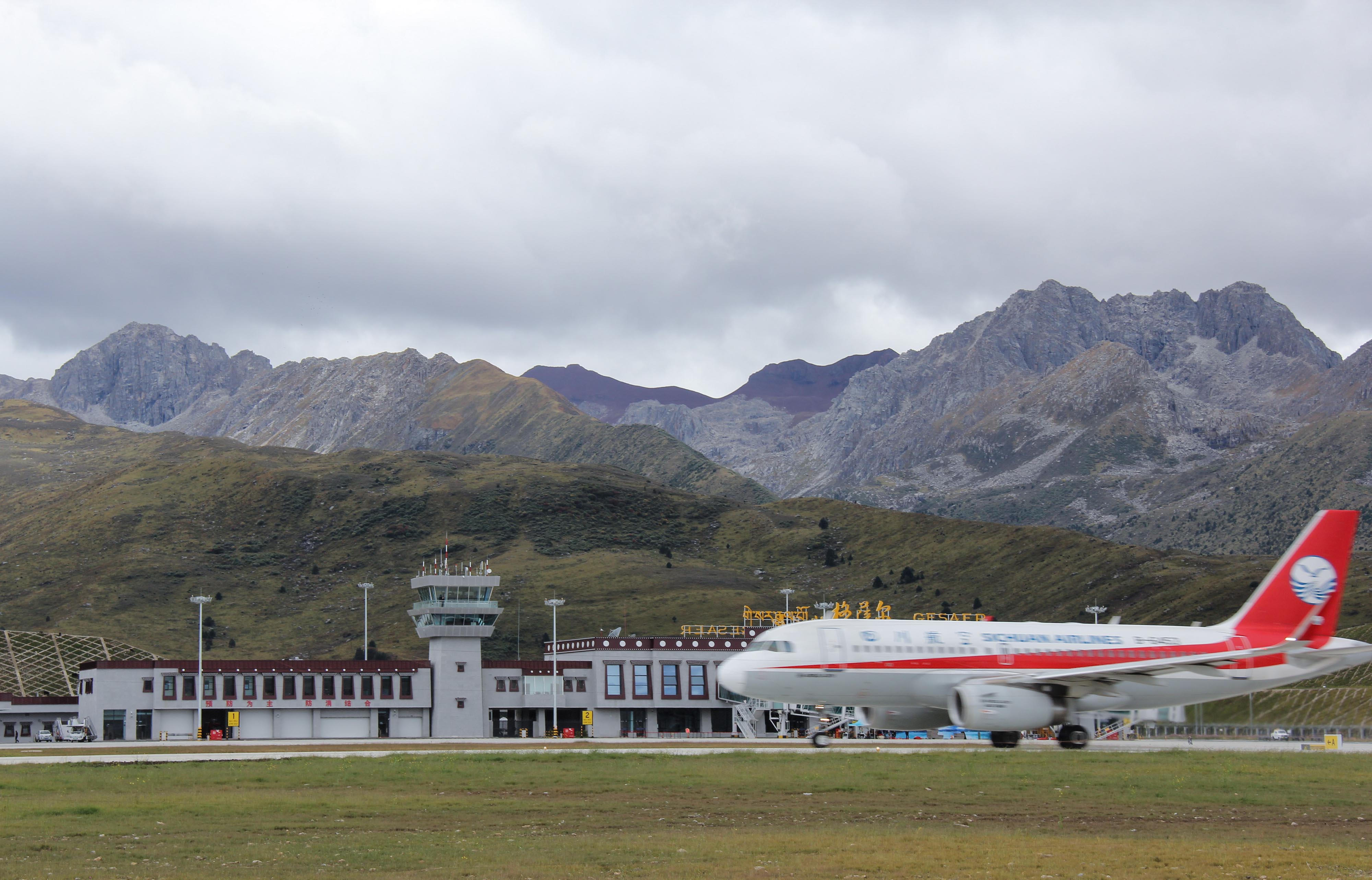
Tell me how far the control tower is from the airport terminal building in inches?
4.7

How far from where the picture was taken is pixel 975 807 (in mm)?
43188

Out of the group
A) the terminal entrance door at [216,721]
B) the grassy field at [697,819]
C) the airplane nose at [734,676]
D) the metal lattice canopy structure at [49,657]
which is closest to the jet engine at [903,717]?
the grassy field at [697,819]

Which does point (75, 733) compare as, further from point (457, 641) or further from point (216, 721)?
point (457, 641)

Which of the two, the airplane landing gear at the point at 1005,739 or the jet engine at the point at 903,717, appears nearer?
the jet engine at the point at 903,717

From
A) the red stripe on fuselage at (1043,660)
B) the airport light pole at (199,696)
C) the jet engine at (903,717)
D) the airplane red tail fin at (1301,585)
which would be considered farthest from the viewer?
the airport light pole at (199,696)

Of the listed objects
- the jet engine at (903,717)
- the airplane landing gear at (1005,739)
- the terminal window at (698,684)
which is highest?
the terminal window at (698,684)

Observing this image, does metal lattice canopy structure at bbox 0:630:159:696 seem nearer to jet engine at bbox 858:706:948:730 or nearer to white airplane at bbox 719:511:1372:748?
jet engine at bbox 858:706:948:730

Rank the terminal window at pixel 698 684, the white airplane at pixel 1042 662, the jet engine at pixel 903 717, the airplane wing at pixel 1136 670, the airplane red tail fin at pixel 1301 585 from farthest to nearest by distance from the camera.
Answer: the terminal window at pixel 698 684, the airplane red tail fin at pixel 1301 585, the jet engine at pixel 903 717, the airplane wing at pixel 1136 670, the white airplane at pixel 1042 662

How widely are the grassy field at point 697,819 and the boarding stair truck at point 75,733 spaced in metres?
61.8

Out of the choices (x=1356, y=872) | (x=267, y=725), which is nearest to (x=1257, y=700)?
(x=267, y=725)

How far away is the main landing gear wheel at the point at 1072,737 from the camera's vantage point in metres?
52.3

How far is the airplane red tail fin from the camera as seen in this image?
57531mm

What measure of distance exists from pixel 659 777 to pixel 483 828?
18.0 metres

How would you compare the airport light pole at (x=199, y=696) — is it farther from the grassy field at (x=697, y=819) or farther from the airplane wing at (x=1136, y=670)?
the airplane wing at (x=1136, y=670)
